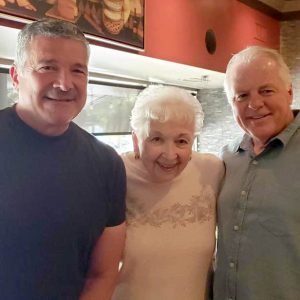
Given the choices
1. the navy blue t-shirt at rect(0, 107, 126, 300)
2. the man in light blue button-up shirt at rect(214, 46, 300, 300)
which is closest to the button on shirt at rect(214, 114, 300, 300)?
the man in light blue button-up shirt at rect(214, 46, 300, 300)

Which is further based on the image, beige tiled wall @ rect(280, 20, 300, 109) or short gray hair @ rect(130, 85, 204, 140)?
beige tiled wall @ rect(280, 20, 300, 109)

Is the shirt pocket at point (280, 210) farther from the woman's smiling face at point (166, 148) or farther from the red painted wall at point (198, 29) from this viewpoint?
the red painted wall at point (198, 29)

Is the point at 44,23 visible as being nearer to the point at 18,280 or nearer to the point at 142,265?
the point at 18,280

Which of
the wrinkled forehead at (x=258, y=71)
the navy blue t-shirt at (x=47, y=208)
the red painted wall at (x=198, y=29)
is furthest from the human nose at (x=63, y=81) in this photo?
the red painted wall at (x=198, y=29)

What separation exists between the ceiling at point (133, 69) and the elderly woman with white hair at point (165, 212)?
0.78m

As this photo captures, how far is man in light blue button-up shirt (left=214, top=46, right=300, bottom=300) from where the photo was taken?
1.35m

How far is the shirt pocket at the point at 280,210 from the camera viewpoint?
134 centimetres

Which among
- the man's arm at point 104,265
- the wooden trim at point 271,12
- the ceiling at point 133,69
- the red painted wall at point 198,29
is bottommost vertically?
the man's arm at point 104,265

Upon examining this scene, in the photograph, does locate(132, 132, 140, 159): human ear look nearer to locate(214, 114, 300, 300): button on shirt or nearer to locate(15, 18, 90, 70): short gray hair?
locate(214, 114, 300, 300): button on shirt

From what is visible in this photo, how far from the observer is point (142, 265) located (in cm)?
142

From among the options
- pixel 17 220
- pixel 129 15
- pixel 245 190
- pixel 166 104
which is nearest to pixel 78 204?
pixel 17 220

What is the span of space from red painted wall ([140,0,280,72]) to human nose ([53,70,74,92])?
1.49 m

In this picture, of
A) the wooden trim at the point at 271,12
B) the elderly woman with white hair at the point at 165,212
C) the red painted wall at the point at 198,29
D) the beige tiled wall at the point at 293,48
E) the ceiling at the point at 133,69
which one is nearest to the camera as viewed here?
the elderly woman with white hair at the point at 165,212

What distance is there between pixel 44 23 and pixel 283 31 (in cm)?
381
